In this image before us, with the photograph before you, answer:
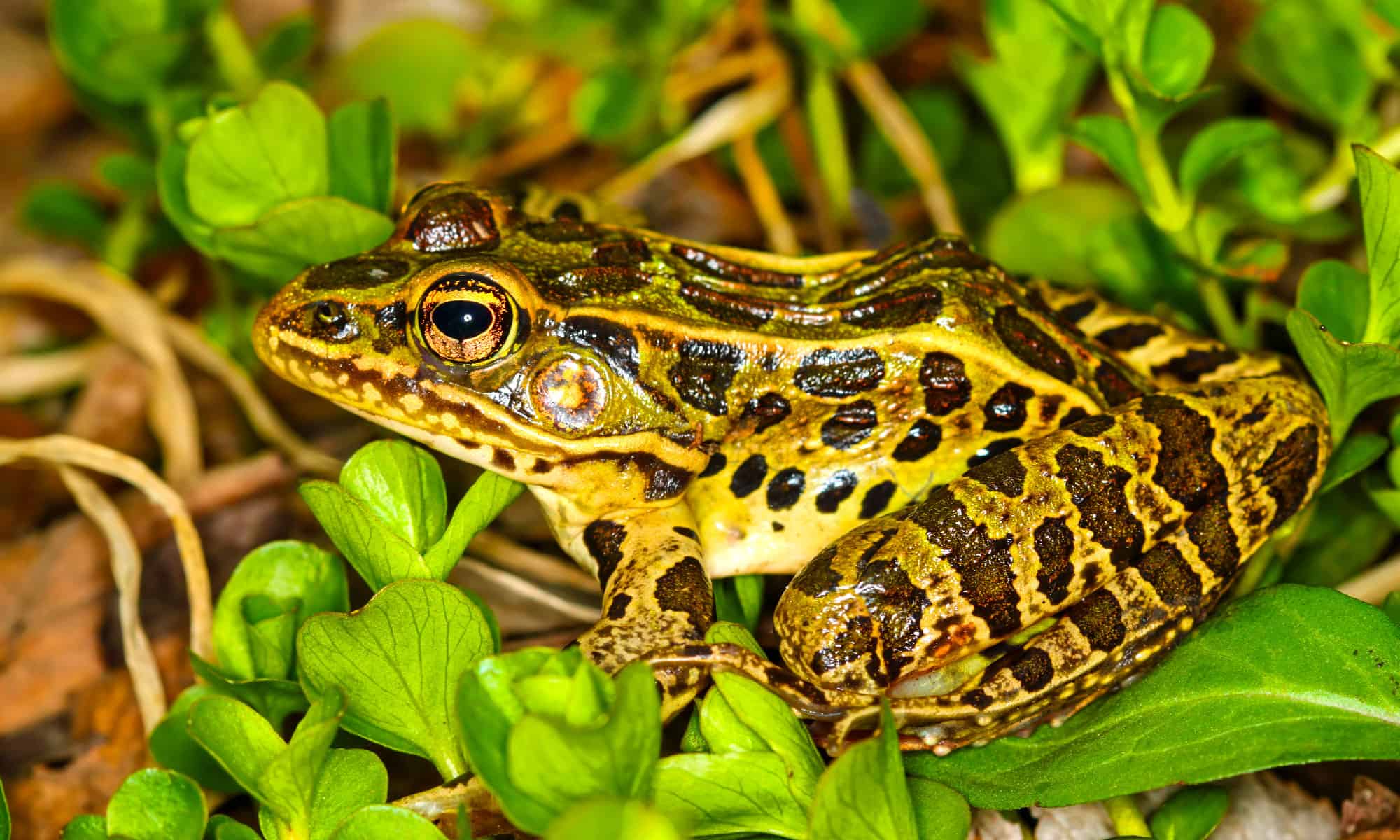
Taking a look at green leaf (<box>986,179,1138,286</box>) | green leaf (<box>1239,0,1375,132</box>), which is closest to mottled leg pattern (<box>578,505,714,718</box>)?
green leaf (<box>986,179,1138,286</box>)

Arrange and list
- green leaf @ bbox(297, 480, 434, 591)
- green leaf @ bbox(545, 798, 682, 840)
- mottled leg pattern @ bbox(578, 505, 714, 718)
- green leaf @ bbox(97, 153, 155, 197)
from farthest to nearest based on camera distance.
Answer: green leaf @ bbox(97, 153, 155, 197) < mottled leg pattern @ bbox(578, 505, 714, 718) < green leaf @ bbox(297, 480, 434, 591) < green leaf @ bbox(545, 798, 682, 840)

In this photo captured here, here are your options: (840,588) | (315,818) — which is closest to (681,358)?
(840,588)

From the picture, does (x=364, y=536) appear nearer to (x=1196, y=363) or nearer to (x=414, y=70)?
(x=1196, y=363)

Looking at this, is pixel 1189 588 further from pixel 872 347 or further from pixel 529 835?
pixel 529 835

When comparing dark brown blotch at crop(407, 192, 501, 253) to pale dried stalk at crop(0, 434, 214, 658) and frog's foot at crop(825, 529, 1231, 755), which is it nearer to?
pale dried stalk at crop(0, 434, 214, 658)

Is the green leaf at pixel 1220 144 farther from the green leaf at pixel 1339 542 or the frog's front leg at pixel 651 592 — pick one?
the frog's front leg at pixel 651 592

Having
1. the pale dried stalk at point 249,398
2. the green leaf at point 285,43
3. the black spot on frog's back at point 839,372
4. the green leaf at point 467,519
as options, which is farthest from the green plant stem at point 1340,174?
the green leaf at point 285,43
